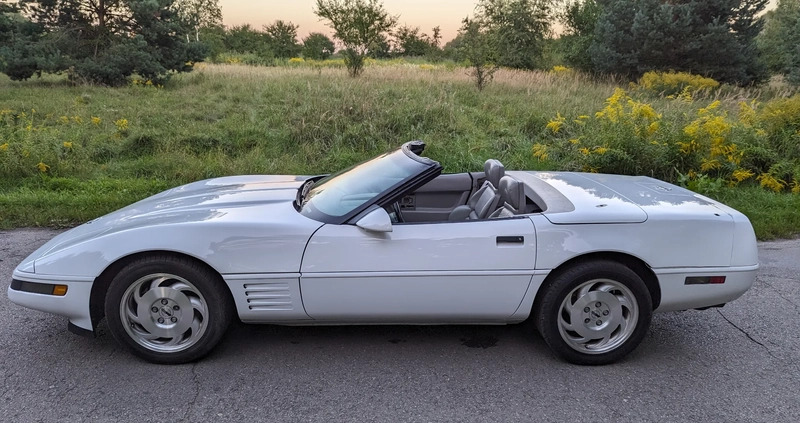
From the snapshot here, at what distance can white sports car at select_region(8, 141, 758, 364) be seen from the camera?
297 centimetres

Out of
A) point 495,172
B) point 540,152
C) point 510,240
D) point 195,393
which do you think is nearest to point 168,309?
point 195,393

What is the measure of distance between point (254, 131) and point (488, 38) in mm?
7234

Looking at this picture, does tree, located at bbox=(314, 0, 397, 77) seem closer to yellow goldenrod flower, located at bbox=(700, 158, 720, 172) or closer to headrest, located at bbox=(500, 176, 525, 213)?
yellow goldenrod flower, located at bbox=(700, 158, 720, 172)

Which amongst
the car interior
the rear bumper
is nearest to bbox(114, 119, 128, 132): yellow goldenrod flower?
the car interior

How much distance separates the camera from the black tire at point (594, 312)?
9.96ft

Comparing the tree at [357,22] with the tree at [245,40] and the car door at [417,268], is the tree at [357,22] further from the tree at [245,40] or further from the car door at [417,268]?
the tree at [245,40]

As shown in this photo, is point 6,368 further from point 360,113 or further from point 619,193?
point 360,113

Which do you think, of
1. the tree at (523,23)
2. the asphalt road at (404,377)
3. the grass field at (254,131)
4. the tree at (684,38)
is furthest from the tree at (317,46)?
the asphalt road at (404,377)

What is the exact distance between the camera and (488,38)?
14.3 m

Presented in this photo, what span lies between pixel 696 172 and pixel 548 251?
5640mm

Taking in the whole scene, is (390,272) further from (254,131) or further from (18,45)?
(18,45)

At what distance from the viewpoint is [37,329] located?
11.5ft

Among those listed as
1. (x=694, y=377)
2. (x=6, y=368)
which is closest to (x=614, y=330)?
(x=694, y=377)

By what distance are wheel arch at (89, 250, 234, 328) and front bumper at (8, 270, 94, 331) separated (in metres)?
0.03
